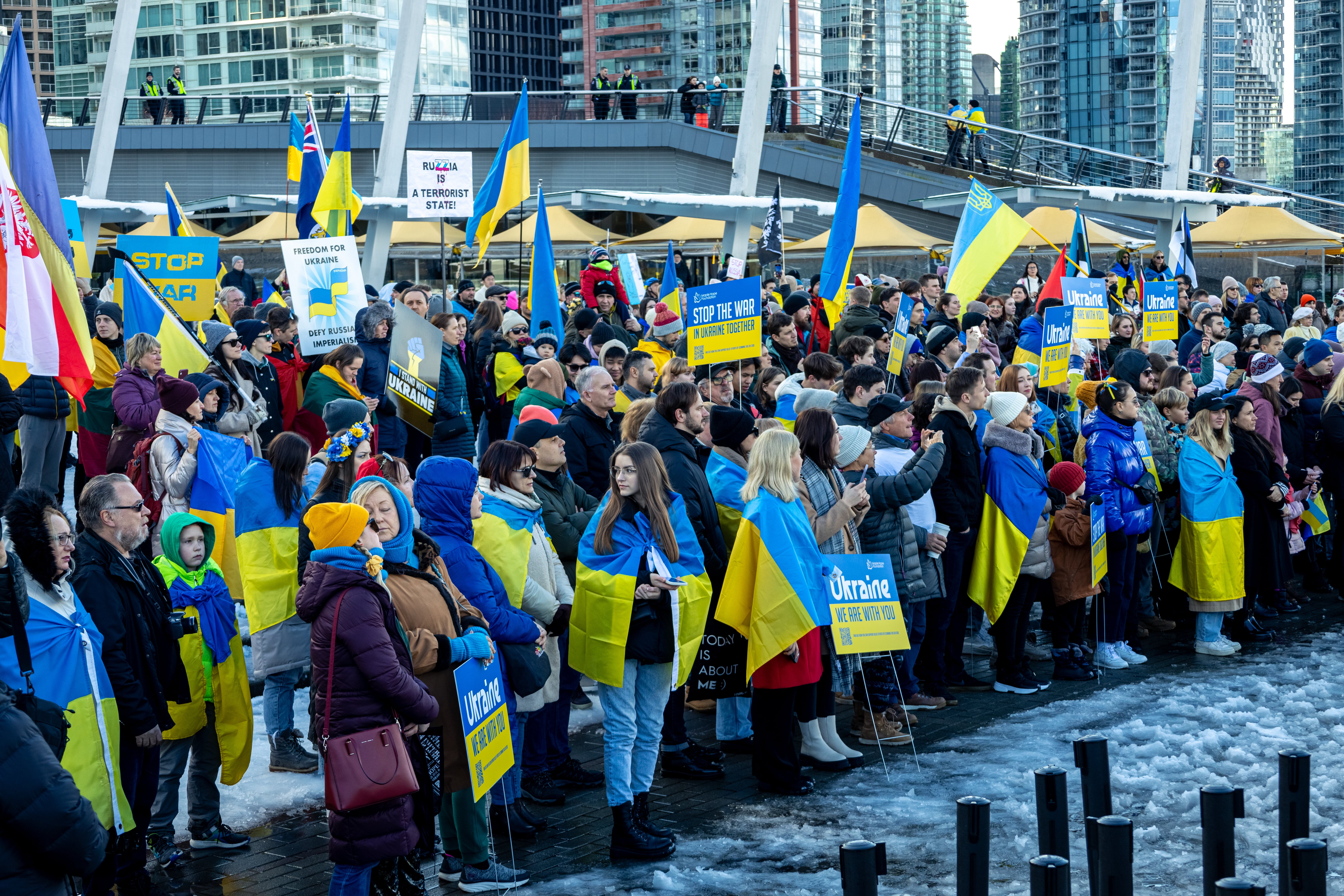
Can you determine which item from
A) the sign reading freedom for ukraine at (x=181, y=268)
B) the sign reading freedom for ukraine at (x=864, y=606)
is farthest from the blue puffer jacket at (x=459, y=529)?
the sign reading freedom for ukraine at (x=181, y=268)

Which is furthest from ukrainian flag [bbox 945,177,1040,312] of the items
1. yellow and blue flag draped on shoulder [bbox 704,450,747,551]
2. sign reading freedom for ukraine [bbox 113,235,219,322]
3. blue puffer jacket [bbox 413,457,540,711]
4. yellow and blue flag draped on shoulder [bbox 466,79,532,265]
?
blue puffer jacket [bbox 413,457,540,711]

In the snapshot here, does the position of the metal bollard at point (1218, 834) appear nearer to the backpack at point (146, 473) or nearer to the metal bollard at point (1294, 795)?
the metal bollard at point (1294, 795)

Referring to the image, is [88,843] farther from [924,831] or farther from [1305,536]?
[1305,536]

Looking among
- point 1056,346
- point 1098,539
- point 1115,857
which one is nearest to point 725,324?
point 1056,346

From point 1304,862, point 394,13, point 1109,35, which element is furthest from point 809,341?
point 1109,35

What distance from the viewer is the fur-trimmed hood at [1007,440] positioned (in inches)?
360

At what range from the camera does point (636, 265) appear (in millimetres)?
19766

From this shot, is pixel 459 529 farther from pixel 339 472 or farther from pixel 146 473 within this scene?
pixel 146 473

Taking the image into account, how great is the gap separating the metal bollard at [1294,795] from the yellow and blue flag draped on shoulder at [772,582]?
84.7 inches

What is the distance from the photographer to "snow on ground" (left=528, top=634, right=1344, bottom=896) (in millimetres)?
6270

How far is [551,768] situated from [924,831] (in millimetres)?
1791

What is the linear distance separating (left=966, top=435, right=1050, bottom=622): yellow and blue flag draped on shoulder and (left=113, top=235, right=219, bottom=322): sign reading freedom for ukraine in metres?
6.71

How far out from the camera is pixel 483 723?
19.1ft

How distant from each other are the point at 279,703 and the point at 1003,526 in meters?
4.17
